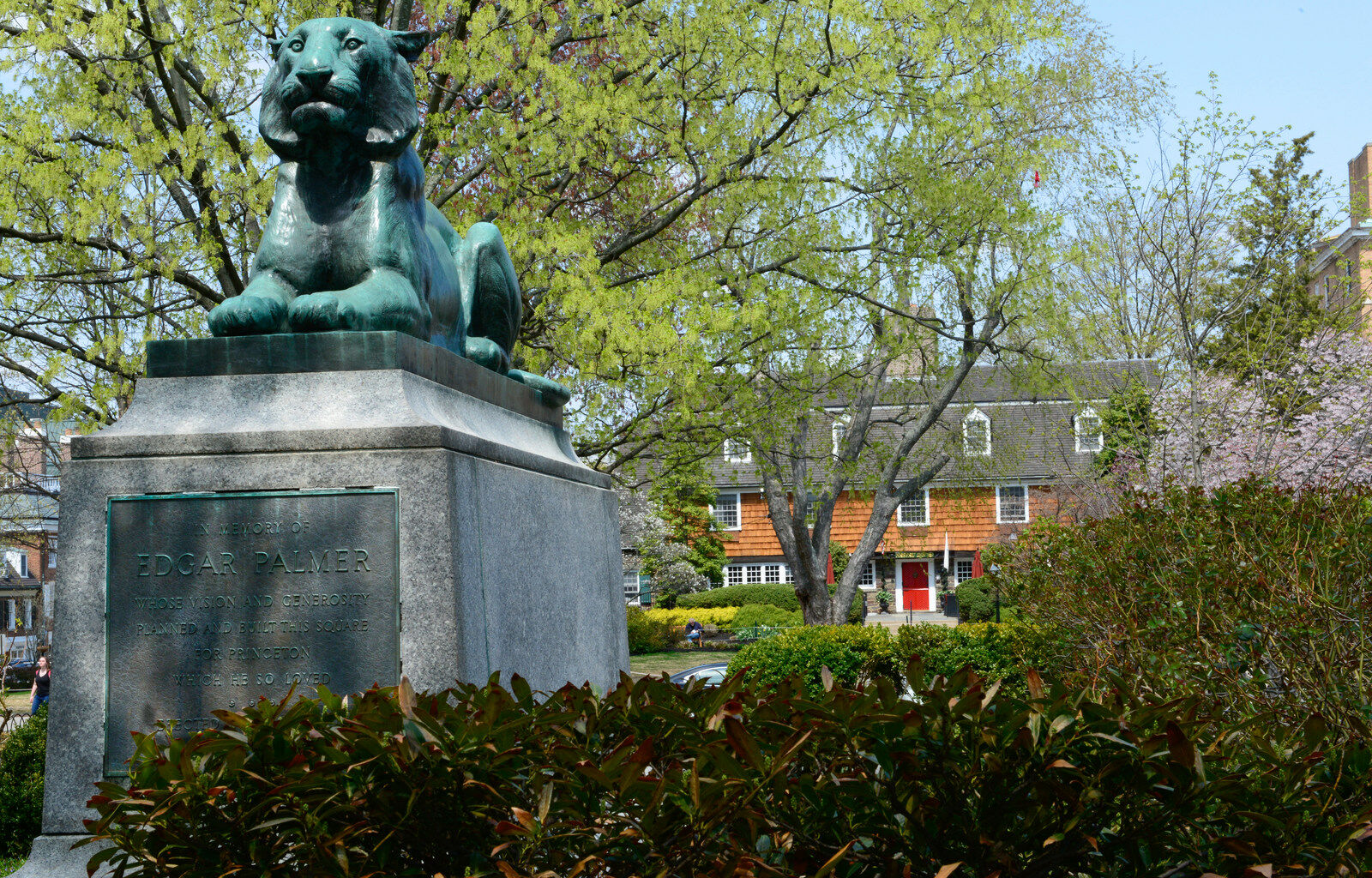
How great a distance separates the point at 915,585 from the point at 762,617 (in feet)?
55.7

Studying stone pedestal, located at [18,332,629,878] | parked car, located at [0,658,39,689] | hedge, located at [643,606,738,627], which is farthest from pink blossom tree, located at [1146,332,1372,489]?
parked car, located at [0,658,39,689]

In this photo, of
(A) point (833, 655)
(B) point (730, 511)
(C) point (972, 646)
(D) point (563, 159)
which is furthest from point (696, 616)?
(D) point (563, 159)

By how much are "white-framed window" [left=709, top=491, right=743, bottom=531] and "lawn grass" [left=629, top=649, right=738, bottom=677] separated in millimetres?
13536

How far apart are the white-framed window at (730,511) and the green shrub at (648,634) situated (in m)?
11.8

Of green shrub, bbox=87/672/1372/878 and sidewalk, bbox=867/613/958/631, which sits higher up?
green shrub, bbox=87/672/1372/878

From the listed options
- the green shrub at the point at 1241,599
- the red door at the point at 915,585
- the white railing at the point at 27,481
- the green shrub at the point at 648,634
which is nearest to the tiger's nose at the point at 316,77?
the green shrub at the point at 1241,599

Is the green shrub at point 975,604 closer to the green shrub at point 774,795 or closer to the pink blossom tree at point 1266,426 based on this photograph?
the pink blossom tree at point 1266,426

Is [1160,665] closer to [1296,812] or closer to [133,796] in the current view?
[1296,812]

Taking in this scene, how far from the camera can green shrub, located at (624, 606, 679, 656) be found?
100 ft

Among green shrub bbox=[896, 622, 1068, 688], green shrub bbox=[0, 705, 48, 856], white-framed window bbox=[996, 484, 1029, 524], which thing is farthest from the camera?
white-framed window bbox=[996, 484, 1029, 524]

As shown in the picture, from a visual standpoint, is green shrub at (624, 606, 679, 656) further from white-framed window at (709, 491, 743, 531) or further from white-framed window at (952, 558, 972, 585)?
white-framed window at (952, 558, 972, 585)

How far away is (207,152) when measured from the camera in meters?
9.73

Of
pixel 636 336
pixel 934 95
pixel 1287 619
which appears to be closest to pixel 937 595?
pixel 934 95

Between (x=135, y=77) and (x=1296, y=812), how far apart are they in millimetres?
10634
